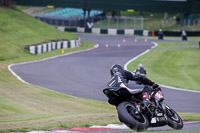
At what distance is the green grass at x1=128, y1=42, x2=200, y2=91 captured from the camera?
2306cm

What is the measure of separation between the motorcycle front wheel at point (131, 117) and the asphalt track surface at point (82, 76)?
584 centimetres


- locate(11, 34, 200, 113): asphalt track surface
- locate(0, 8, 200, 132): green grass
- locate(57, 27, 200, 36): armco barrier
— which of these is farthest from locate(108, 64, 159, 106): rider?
locate(57, 27, 200, 36): armco barrier

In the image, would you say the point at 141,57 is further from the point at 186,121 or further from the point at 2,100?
the point at 186,121

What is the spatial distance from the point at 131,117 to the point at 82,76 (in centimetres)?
1529

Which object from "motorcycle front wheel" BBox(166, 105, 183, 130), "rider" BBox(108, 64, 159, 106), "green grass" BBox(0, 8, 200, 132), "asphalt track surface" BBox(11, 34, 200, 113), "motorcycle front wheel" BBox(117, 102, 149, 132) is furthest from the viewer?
"asphalt track surface" BBox(11, 34, 200, 113)

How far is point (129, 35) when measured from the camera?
6331 cm

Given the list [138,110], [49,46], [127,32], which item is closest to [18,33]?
[49,46]

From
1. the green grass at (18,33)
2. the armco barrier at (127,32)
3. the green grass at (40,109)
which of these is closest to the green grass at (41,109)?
the green grass at (40,109)

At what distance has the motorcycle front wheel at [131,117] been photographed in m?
9.17

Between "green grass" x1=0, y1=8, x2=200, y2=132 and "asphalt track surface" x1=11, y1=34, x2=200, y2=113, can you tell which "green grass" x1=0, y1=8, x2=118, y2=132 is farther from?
"asphalt track surface" x1=11, y1=34, x2=200, y2=113

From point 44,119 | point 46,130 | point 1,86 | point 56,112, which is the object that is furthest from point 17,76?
point 46,130

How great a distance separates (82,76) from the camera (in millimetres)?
24438

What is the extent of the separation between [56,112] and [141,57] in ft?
72.5

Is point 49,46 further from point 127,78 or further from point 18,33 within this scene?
point 127,78
